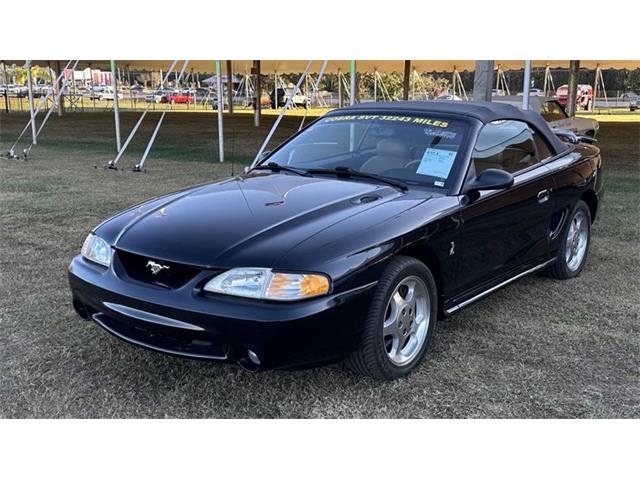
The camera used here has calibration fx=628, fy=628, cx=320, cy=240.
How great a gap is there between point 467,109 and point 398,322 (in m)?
1.70

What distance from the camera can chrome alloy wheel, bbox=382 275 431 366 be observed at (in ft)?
11.0

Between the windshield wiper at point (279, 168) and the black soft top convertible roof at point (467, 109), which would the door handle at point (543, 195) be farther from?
the windshield wiper at point (279, 168)

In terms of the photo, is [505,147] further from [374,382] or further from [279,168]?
[374,382]

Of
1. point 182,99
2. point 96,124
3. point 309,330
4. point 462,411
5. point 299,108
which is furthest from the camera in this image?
point 182,99

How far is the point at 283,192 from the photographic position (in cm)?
375

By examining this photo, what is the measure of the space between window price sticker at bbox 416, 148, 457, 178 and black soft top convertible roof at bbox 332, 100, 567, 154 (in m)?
0.39

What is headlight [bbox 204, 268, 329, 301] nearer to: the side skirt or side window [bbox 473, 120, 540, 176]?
the side skirt

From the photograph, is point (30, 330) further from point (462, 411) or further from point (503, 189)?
point (503, 189)

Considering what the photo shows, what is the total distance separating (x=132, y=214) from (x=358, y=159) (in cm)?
151

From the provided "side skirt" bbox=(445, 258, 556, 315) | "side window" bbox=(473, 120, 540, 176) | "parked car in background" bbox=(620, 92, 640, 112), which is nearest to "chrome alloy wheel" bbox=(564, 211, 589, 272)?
"side skirt" bbox=(445, 258, 556, 315)

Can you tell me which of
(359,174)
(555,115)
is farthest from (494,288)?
(555,115)

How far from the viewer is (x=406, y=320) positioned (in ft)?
11.4
